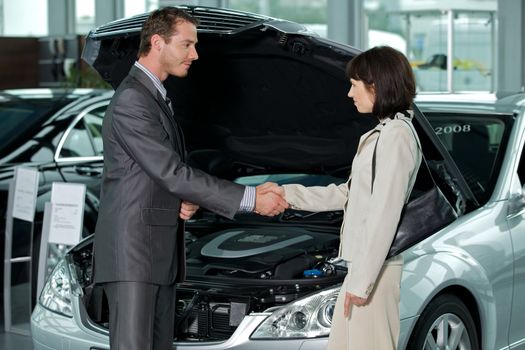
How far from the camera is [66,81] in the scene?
1488 cm

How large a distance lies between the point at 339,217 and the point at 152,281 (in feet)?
5.21

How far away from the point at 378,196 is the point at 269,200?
28.6 inches

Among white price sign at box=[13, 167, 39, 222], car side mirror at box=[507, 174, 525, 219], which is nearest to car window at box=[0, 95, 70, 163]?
white price sign at box=[13, 167, 39, 222]

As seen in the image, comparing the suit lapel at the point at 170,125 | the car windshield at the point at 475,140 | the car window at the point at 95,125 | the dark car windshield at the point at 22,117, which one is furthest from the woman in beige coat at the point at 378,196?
the car window at the point at 95,125

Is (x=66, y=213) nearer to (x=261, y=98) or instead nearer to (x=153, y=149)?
(x=261, y=98)

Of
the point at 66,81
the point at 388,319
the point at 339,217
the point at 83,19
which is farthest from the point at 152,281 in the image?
the point at 83,19

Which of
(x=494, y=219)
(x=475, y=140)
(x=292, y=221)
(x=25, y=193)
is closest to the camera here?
(x=494, y=219)

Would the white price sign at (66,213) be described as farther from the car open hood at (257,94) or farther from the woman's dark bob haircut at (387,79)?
the woman's dark bob haircut at (387,79)

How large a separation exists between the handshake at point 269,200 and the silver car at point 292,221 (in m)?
0.34

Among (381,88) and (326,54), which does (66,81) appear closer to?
(326,54)

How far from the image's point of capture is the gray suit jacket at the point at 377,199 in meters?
3.49

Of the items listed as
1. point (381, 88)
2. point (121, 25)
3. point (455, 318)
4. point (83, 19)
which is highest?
point (83, 19)

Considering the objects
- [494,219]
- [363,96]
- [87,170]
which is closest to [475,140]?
[494,219]

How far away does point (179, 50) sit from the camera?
3883mm
